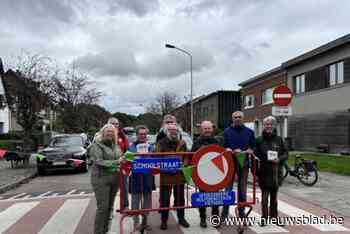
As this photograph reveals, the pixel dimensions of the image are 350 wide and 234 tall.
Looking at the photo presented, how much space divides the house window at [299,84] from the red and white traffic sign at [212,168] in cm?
2611

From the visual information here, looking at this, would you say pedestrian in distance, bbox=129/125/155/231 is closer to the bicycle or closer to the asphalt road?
the asphalt road

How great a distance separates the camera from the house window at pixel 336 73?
82.8ft

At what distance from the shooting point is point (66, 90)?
124ft

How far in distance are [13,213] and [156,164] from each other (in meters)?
3.82

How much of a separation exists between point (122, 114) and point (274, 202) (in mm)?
112670

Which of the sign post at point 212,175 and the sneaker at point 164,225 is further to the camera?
the sneaker at point 164,225

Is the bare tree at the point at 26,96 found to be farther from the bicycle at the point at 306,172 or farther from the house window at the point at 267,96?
the house window at the point at 267,96

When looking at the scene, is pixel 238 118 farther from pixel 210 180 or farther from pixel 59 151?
pixel 59 151

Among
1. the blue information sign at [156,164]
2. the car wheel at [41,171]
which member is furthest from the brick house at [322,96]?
the blue information sign at [156,164]

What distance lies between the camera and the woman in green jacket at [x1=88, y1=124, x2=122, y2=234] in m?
5.74

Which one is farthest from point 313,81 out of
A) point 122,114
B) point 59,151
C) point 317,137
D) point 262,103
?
point 122,114

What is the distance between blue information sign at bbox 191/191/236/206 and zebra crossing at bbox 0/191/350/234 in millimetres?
468

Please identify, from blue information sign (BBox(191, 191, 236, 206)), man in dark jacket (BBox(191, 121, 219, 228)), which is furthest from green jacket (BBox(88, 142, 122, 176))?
man in dark jacket (BBox(191, 121, 219, 228))

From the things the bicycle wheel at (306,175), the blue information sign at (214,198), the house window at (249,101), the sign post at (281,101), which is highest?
the house window at (249,101)
